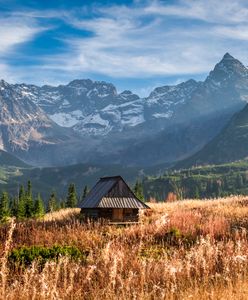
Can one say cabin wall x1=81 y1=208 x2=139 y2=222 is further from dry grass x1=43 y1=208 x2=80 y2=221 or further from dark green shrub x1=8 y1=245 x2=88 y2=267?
dark green shrub x1=8 y1=245 x2=88 y2=267

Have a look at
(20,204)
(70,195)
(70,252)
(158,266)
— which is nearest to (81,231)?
(70,252)

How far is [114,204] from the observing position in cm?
3544

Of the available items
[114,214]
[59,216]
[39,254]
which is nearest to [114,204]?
[114,214]

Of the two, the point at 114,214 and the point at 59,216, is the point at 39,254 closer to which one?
the point at 114,214

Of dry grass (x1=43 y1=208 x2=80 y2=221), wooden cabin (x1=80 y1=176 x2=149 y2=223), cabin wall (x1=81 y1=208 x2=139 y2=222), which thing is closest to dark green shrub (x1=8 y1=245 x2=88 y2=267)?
dry grass (x1=43 y1=208 x2=80 y2=221)

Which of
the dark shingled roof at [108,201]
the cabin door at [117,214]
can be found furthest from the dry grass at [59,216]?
the cabin door at [117,214]

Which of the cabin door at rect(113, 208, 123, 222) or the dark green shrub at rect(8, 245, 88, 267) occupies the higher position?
the cabin door at rect(113, 208, 123, 222)

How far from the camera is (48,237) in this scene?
20469mm

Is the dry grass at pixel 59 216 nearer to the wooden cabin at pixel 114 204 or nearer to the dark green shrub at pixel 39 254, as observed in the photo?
the wooden cabin at pixel 114 204

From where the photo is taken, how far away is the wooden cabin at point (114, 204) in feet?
116

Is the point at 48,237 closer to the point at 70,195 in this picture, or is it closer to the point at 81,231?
the point at 81,231

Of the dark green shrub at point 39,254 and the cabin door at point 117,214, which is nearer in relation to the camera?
the dark green shrub at point 39,254

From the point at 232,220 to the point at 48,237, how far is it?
8.49 meters

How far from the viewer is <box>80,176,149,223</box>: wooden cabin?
3544 cm
